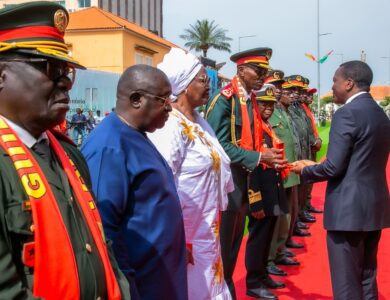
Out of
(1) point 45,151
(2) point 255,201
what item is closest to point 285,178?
(2) point 255,201

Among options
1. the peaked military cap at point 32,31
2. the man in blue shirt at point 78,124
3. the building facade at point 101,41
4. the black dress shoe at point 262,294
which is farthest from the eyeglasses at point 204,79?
the building facade at point 101,41

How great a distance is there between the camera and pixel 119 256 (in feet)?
6.89

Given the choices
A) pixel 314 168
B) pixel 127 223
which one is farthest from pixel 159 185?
pixel 314 168

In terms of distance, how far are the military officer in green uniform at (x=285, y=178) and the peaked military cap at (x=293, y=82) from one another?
739 mm

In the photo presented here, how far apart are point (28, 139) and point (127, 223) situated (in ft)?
2.34

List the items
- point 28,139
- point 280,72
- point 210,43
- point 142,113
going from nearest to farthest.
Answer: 1. point 28,139
2. point 142,113
3. point 280,72
4. point 210,43

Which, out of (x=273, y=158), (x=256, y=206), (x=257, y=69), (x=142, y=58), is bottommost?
(x=256, y=206)

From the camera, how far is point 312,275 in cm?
513

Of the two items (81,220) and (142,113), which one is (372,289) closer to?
(142,113)

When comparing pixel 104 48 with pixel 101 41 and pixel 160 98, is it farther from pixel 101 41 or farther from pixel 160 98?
pixel 160 98

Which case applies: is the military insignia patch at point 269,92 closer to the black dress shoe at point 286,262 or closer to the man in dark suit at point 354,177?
the man in dark suit at point 354,177

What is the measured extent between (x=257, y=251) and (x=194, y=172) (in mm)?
1943

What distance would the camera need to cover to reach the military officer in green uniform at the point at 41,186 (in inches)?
56.1

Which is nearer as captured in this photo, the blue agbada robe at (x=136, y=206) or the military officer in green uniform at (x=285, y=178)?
the blue agbada robe at (x=136, y=206)
